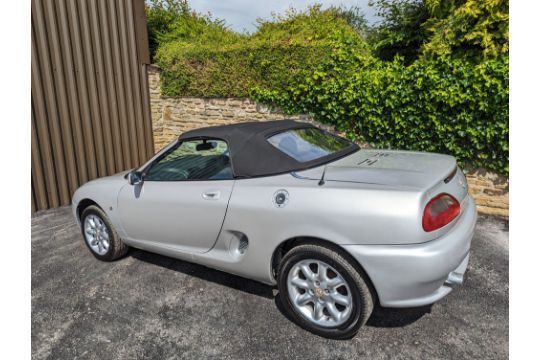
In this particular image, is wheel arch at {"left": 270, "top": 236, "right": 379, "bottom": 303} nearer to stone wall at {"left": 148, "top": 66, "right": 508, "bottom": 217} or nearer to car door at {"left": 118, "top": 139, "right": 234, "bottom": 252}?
car door at {"left": 118, "top": 139, "right": 234, "bottom": 252}

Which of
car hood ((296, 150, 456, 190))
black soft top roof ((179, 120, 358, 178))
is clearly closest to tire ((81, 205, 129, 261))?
black soft top roof ((179, 120, 358, 178))

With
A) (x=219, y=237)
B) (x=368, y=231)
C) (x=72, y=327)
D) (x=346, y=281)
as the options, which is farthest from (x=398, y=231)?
(x=72, y=327)

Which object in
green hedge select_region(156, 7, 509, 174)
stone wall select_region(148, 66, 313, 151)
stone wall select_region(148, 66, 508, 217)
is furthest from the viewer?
stone wall select_region(148, 66, 313, 151)

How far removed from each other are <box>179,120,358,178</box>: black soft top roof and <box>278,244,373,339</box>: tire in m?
0.69

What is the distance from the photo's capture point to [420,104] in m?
5.18

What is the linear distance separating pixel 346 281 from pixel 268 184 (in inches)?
36.1

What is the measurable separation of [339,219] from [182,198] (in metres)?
1.51

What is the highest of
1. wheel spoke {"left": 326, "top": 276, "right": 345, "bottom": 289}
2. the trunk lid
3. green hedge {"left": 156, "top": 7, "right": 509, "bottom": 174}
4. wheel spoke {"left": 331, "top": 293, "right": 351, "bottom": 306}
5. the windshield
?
green hedge {"left": 156, "top": 7, "right": 509, "bottom": 174}

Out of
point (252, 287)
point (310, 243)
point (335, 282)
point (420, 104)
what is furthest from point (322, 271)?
point (420, 104)

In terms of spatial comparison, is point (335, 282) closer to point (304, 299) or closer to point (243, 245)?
point (304, 299)

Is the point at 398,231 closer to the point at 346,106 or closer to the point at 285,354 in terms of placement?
the point at 285,354

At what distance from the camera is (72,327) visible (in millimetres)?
2814

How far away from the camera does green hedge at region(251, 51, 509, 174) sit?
471cm

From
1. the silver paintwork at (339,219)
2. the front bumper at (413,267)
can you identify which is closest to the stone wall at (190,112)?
the silver paintwork at (339,219)
